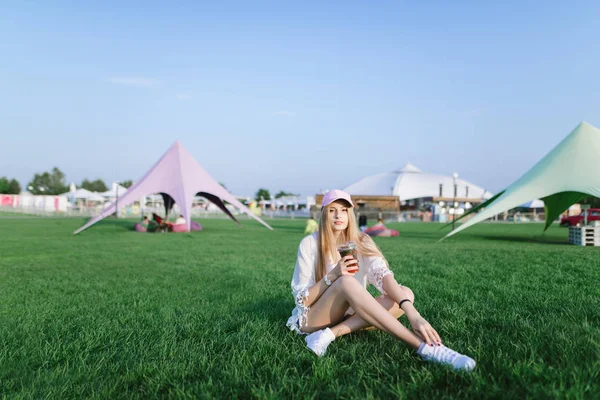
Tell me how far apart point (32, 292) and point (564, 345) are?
17.8 ft

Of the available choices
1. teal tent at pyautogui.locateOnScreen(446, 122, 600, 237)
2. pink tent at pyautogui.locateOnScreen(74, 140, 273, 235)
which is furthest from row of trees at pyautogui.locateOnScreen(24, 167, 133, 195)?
teal tent at pyautogui.locateOnScreen(446, 122, 600, 237)

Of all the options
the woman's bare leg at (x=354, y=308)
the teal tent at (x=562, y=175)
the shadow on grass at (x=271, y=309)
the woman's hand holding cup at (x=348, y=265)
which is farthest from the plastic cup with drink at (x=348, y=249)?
the teal tent at (x=562, y=175)

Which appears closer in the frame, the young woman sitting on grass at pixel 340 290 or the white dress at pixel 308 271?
the young woman sitting on grass at pixel 340 290

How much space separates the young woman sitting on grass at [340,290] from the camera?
A: 2.76 meters

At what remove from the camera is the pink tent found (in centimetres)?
1689

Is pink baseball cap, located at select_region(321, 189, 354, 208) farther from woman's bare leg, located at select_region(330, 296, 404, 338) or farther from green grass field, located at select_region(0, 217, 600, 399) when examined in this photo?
green grass field, located at select_region(0, 217, 600, 399)

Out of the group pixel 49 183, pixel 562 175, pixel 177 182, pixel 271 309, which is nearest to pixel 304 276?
pixel 271 309

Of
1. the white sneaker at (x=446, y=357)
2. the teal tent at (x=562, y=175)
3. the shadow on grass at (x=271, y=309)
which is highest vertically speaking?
the teal tent at (x=562, y=175)

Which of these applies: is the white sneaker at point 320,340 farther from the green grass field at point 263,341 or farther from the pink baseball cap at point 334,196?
the pink baseball cap at point 334,196

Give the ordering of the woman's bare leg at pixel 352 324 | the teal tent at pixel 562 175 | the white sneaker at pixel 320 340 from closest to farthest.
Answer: the white sneaker at pixel 320 340 → the woman's bare leg at pixel 352 324 → the teal tent at pixel 562 175

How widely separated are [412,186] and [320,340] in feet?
216

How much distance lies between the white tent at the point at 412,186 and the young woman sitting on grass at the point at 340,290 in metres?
60.1

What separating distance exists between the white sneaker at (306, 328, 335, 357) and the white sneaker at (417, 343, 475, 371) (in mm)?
582

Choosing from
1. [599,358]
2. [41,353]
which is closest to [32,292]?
[41,353]
